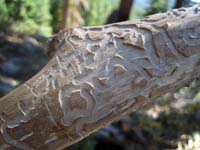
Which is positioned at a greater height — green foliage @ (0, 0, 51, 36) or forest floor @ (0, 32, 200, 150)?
green foliage @ (0, 0, 51, 36)

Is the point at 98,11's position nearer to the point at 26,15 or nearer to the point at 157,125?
the point at 26,15

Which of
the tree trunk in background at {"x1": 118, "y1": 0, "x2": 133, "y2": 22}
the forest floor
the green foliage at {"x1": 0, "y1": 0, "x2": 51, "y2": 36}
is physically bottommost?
the forest floor

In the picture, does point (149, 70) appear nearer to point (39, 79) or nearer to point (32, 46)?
point (39, 79)

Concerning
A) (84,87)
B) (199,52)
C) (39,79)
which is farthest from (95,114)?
(199,52)

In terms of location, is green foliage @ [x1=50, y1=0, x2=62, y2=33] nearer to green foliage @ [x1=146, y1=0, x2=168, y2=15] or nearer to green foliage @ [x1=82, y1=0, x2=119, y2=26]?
green foliage @ [x1=82, y1=0, x2=119, y2=26]

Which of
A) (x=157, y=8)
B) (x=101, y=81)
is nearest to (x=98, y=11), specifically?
(x=157, y=8)

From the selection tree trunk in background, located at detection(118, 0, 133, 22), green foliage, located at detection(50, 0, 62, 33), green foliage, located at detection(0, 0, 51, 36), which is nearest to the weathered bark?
tree trunk in background, located at detection(118, 0, 133, 22)

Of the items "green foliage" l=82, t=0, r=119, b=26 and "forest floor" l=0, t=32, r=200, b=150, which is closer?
"forest floor" l=0, t=32, r=200, b=150
